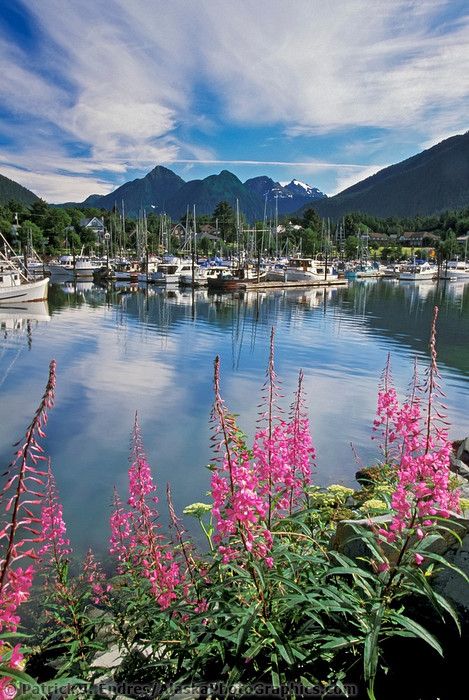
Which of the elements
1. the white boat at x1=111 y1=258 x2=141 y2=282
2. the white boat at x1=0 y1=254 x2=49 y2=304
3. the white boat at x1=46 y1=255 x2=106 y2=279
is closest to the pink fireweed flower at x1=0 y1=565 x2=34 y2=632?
the white boat at x1=0 y1=254 x2=49 y2=304

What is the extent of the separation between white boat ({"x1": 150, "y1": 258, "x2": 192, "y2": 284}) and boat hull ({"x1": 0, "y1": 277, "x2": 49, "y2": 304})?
36.3 meters

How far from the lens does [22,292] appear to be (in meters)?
60.2

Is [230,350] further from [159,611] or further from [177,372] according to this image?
[159,611]

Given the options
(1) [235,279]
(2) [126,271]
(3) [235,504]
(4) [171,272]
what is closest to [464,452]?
(3) [235,504]

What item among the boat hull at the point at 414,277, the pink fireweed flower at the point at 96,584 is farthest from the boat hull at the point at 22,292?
the boat hull at the point at 414,277

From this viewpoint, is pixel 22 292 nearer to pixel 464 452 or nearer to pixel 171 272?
pixel 171 272

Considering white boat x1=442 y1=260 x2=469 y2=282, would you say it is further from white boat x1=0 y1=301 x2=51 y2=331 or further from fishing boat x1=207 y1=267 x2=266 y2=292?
white boat x1=0 y1=301 x2=51 y2=331

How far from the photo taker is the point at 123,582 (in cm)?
855

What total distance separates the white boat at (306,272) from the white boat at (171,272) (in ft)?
66.7

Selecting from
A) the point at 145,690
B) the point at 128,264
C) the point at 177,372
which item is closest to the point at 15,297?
the point at 177,372

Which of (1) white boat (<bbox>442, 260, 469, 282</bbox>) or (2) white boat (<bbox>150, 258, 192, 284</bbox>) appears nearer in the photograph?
(2) white boat (<bbox>150, 258, 192, 284</bbox>)

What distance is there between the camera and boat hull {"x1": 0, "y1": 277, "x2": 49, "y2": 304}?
59575 millimetres

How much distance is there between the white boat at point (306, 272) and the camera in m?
103

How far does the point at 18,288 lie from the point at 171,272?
142 feet
